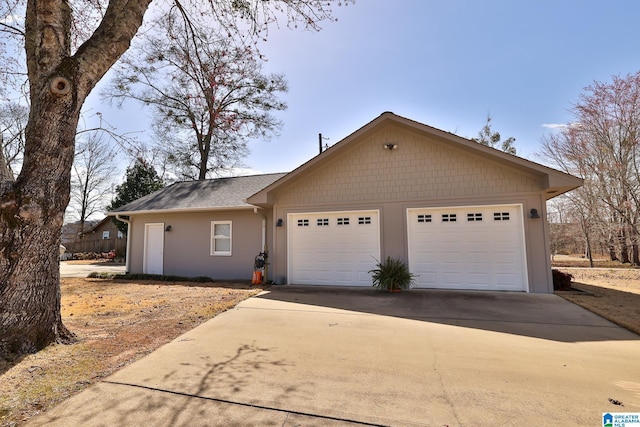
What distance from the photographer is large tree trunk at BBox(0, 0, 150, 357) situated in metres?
3.58

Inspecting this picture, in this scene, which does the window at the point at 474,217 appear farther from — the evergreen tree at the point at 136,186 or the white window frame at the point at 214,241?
the evergreen tree at the point at 136,186

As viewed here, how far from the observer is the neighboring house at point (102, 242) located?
2442 cm

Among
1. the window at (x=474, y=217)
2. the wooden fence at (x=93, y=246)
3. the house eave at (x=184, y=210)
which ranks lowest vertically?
the wooden fence at (x=93, y=246)

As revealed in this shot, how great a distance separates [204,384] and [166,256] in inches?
415

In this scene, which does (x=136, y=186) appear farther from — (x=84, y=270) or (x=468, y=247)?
(x=468, y=247)

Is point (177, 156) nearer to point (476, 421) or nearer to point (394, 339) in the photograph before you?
point (394, 339)

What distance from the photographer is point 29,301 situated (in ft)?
12.0

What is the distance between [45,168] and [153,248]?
9700 mm

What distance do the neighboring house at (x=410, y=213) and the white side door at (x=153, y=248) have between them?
11.4ft

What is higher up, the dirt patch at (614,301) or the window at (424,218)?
the window at (424,218)

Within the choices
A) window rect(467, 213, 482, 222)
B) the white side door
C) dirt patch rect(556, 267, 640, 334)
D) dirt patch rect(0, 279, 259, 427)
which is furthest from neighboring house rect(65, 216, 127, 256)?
dirt patch rect(556, 267, 640, 334)

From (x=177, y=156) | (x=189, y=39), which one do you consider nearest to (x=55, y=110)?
(x=189, y=39)

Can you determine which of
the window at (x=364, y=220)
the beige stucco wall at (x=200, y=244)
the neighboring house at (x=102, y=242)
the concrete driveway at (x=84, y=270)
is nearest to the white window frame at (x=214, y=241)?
the beige stucco wall at (x=200, y=244)

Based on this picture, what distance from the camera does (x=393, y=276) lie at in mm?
8250
